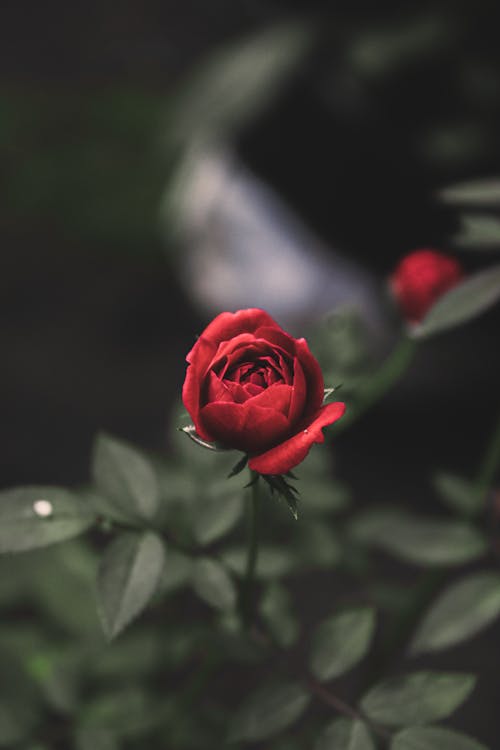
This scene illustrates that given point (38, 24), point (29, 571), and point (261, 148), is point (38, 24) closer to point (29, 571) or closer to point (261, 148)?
point (261, 148)

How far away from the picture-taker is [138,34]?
9.40 feet

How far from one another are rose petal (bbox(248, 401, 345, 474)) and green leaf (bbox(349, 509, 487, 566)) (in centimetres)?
24

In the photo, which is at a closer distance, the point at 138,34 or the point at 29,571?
the point at 29,571

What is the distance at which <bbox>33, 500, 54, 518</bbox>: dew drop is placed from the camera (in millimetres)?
458

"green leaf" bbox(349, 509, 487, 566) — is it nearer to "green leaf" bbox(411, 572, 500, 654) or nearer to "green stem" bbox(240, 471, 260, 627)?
"green leaf" bbox(411, 572, 500, 654)

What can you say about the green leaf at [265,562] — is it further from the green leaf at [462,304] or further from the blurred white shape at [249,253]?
the blurred white shape at [249,253]

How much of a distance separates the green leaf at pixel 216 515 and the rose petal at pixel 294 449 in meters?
0.17

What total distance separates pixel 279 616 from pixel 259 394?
235 mm

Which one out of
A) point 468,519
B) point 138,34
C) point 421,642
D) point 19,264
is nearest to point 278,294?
point 19,264

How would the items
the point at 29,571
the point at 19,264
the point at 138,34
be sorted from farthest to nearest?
the point at 138,34, the point at 19,264, the point at 29,571

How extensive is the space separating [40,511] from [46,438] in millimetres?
1099

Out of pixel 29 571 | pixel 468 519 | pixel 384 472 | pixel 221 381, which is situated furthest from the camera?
pixel 384 472

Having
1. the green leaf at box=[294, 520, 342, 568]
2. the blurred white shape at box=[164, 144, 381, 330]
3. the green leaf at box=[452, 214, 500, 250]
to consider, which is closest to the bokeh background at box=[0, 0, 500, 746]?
the blurred white shape at box=[164, 144, 381, 330]

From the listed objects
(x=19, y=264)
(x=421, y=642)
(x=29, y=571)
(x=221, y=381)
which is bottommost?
(x=421, y=642)
